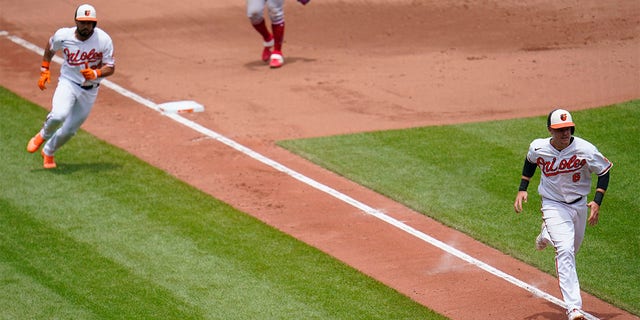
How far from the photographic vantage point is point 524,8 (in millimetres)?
19875

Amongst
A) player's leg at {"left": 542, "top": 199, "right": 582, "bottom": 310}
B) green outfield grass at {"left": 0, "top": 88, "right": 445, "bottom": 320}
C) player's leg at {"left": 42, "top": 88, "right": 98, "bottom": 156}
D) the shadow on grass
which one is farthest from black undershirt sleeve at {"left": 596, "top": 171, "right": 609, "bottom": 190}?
player's leg at {"left": 42, "top": 88, "right": 98, "bottom": 156}

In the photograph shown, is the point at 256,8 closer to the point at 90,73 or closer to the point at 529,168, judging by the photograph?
the point at 90,73

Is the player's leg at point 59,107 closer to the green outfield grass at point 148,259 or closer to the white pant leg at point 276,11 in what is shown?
the green outfield grass at point 148,259

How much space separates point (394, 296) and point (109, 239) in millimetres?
3206

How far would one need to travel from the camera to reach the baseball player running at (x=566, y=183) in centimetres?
925

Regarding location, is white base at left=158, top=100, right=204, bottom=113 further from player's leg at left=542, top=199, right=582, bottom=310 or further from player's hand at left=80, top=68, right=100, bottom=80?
player's leg at left=542, top=199, right=582, bottom=310

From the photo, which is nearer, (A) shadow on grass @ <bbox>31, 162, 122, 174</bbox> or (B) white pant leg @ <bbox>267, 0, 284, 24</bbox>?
(A) shadow on grass @ <bbox>31, 162, 122, 174</bbox>

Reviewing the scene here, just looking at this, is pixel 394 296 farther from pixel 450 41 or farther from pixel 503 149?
pixel 450 41

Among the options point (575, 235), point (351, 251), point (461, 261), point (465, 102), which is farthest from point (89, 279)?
point (465, 102)

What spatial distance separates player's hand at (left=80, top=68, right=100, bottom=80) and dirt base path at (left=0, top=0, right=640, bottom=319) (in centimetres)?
146

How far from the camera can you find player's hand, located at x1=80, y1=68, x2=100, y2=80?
12531 mm

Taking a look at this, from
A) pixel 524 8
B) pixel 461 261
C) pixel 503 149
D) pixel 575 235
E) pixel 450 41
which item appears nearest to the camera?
pixel 575 235

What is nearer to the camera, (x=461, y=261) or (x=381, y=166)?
(x=461, y=261)

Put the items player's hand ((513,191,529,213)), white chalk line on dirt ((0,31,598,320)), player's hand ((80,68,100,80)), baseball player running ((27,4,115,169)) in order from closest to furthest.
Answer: player's hand ((513,191,529,213))
white chalk line on dirt ((0,31,598,320))
player's hand ((80,68,100,80))
baseball player running ((27,4,115,169))
